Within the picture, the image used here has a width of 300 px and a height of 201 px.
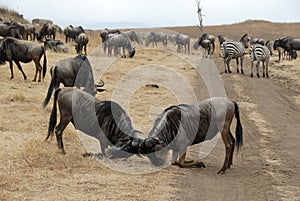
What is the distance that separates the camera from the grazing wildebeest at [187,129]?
7.84 m

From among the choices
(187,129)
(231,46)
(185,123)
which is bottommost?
(187,129)

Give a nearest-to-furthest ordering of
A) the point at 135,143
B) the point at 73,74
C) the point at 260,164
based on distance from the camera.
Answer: the point at 135,143 → the point at 260,164 → the point at 73,74

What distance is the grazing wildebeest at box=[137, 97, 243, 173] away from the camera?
7836mm

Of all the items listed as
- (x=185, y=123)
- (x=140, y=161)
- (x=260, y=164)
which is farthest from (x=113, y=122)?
(x=260, y=164)

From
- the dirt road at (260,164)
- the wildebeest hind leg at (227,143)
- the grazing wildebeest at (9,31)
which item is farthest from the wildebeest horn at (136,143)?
the grazing wildebeest at (9,31)

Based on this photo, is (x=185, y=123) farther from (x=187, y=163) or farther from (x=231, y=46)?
(x=231, y=46)

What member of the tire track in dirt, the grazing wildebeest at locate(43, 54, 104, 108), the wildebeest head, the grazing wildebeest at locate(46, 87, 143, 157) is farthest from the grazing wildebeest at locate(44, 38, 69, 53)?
the wildebeest head

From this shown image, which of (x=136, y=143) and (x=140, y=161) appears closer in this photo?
(x=136, y=143)

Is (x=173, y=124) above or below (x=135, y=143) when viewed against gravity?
above

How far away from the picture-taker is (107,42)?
30.5m

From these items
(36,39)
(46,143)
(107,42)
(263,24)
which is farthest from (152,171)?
(263,24)

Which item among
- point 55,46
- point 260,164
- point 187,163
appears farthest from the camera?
point 55,46

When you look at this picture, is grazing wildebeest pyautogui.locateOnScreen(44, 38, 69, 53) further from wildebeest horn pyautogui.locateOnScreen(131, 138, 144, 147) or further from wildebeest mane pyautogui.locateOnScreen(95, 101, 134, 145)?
wildebeest horn pyautogui.locateOnScreen(131, 138, 144, 147)

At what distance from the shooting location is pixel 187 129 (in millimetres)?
8086
